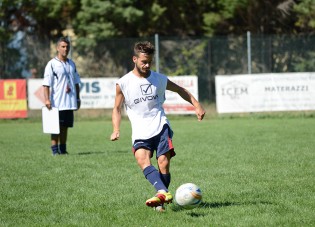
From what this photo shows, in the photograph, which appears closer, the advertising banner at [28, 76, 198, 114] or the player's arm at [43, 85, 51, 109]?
the player's arm at [43, 85, 51, 109]

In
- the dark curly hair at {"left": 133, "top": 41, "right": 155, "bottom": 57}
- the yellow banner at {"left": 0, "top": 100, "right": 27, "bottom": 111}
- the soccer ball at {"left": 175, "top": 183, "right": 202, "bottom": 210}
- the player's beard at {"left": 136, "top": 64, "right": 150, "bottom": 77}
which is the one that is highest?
the dark curly hair at {"left": 133, "top": 41, "right": 155, "bottom": 57}

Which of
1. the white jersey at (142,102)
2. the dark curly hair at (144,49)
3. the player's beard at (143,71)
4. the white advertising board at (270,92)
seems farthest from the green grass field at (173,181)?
the white advertising board at (270,92)

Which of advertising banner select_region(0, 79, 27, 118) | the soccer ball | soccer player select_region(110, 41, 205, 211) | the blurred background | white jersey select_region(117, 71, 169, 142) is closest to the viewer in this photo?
the soccer ball

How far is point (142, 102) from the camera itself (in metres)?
6.93

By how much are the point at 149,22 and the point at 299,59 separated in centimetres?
704

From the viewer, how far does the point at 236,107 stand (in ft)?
70.0

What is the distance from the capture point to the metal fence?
2286 cm

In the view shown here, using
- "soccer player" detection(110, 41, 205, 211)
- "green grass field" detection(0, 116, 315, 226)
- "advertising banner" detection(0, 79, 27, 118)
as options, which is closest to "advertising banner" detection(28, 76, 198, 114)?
"advertising banner" detection(0, 79, 27, 118)

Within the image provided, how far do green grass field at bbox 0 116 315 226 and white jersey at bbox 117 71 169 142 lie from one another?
2.76 ft

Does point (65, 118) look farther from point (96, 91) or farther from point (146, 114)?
point (96, 91)

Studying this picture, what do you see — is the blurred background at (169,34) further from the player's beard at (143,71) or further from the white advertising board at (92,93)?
the player's beard at (143,71)

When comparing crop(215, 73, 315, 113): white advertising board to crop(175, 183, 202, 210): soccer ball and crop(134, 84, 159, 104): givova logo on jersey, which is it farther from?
crop(175, 183, 202, 210): soccer ball

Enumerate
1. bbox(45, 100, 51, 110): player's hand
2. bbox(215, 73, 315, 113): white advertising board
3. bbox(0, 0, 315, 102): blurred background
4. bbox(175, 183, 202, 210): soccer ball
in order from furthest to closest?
bbox(0, 0, 315, 102): blurred background < bbox(215, 73, 315, 113): white advertising board < bbox(45, 100, 51, 110): player's hand < bbox(175, 183, 202, 210): soccer ball

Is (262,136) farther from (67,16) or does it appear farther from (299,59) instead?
(67,16)
